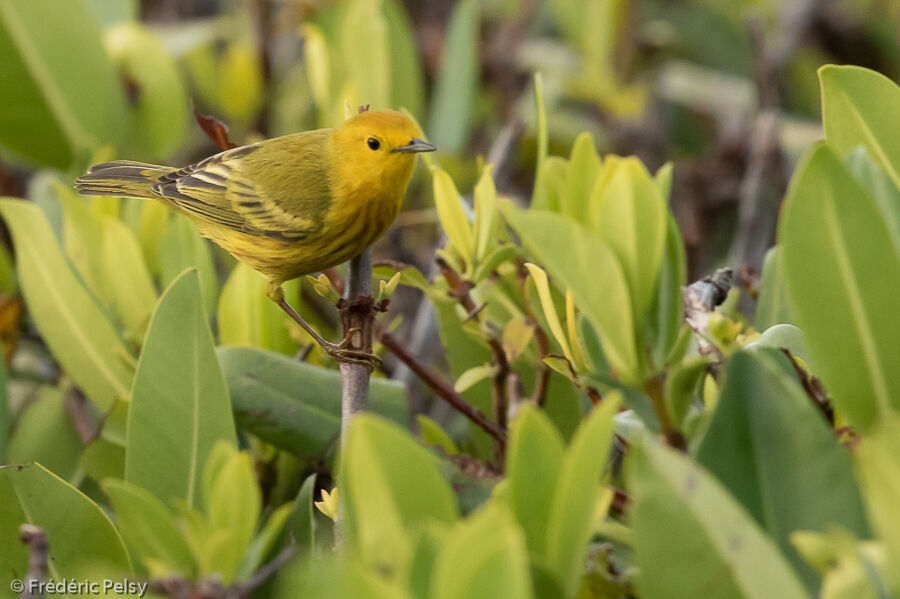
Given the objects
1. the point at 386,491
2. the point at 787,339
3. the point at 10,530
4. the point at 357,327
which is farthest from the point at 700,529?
the point at 10,530

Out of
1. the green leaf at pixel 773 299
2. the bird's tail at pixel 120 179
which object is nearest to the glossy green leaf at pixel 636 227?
the green leaf at pixel 773 299

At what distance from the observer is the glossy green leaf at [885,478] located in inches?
34.6

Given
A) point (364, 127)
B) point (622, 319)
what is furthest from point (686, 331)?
point (364, 127)

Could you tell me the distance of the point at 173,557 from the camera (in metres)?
1.10

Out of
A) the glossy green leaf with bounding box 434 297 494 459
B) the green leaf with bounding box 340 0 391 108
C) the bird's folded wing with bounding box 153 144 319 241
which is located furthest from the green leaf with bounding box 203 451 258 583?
the green leaf with bounding box 340 0 391 108

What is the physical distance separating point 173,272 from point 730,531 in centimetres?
144

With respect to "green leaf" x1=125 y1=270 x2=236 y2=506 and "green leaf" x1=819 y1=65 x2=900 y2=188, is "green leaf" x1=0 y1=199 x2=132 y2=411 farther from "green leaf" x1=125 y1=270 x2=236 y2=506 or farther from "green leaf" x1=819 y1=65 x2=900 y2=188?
"green leaf" x1=819 y1=65 x2=900 y2=188

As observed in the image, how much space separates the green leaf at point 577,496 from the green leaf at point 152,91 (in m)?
2.55

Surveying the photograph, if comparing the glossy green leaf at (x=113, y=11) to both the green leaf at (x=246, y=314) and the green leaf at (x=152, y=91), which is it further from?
the green leaf at (x=246, y=314)

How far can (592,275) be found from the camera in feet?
4.00

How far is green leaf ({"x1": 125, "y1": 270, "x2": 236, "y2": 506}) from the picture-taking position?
1.38 m

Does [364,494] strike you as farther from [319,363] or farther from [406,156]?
[406,156]

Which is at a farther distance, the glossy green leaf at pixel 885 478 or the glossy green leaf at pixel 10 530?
the glossy green leaf at pixel 10 530

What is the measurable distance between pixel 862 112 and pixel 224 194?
176cm
